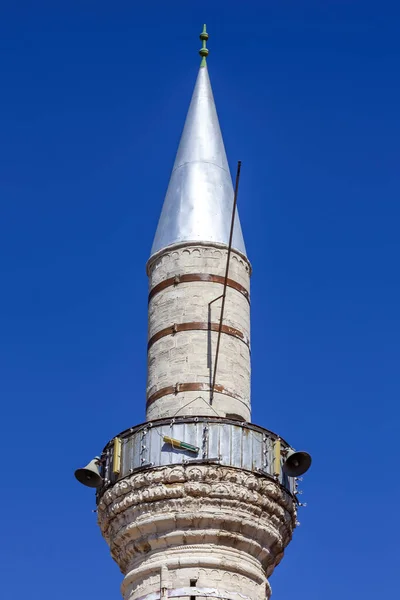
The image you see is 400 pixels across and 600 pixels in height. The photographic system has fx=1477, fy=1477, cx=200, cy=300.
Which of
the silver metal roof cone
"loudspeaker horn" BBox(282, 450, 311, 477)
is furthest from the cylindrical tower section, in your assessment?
"loudspeaker horn" BBox(282, 450, 311, 477)

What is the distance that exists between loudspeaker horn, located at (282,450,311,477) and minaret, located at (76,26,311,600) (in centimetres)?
1

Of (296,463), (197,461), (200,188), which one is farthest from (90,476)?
(200,188)

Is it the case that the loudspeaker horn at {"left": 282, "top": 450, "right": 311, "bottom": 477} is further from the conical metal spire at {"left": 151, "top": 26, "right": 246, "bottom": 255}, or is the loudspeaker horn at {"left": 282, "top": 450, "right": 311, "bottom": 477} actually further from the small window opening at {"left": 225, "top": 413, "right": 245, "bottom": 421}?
the conical metal spire at {"left": 151, "top": 26, "right": 246, "bottom": 255}

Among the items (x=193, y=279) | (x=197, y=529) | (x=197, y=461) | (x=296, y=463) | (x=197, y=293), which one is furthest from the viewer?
(x=193, y=279)

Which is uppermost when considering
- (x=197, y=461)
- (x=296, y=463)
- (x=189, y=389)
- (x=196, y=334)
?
(x=196, y=334)

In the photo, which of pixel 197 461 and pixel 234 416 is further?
pixel 234 416

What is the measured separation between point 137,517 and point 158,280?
3.63 metres

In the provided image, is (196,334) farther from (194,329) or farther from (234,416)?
(234,416)

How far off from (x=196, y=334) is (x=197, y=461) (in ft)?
6.81

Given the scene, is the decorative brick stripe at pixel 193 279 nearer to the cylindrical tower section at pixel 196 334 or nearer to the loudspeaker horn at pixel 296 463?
the cylindrical tower section at pixel 196 334

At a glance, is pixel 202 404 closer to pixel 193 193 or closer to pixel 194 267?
pixel 194 267

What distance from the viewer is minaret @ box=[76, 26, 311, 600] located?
55.9ft

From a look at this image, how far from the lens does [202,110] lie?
21.6 m

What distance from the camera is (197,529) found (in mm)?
17062
